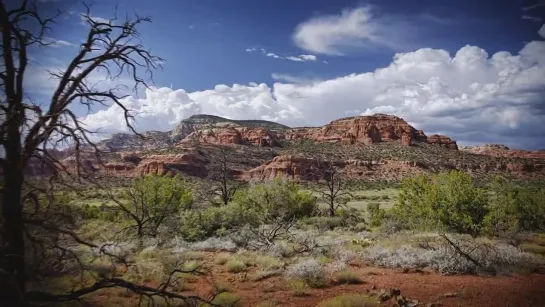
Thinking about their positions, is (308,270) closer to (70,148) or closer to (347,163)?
(70,148)

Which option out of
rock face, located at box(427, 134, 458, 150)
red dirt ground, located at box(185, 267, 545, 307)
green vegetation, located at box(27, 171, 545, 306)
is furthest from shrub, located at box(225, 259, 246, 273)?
rock face, located at box(427, 134, 458, 150)

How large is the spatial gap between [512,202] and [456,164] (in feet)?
223

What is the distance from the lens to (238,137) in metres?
125

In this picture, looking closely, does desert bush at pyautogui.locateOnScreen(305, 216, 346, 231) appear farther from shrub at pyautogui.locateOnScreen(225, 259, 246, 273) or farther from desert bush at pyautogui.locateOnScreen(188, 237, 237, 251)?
shrub at pyautogui.locateOnScreen(225, 259, 246, 273)

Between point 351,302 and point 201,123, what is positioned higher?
point 201,123

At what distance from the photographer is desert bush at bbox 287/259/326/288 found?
37.6ft

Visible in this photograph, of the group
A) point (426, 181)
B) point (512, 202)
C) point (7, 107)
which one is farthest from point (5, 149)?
point (512, 202)

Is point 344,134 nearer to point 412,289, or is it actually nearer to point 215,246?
point 215,246

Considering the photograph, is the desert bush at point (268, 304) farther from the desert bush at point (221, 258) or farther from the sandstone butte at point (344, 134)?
the sandstone butte at point (344, 134)

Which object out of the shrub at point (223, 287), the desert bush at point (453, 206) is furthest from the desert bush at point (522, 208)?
the shrub at point (223, 287)

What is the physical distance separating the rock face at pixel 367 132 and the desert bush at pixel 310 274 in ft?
353

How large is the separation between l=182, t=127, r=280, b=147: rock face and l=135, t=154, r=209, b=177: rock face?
1126 inches

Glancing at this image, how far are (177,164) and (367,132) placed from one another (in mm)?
66820

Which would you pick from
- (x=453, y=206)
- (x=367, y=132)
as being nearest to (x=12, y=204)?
(x=453, y=206)
